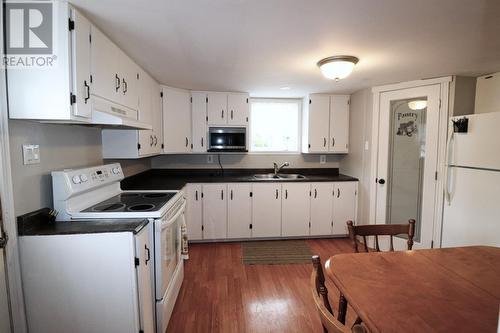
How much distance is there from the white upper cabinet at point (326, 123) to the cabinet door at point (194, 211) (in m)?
1.79

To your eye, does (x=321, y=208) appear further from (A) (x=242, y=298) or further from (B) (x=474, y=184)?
(A) (x=242, y=298)

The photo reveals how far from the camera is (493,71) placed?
101 inches

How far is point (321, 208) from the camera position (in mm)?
3576

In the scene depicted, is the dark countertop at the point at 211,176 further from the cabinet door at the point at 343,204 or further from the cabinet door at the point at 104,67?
the cabinet door at the point at 104,67

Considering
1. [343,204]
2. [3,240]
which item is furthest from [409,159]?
[3,240]

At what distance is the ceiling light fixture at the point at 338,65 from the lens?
2.14 meters

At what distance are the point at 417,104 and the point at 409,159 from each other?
666 millimetres

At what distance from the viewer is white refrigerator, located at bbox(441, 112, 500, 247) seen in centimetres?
213

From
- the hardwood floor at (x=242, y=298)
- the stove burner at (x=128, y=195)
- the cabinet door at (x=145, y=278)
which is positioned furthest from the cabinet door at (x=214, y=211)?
the cabinet door at (x=145, y=278)

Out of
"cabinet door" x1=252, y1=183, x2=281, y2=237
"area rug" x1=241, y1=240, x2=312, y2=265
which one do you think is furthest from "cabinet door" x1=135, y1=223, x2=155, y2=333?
"cabinet door" x1=252, y1=183, x2=281, y2=237

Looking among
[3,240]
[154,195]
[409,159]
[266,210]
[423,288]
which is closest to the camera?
[423,288]

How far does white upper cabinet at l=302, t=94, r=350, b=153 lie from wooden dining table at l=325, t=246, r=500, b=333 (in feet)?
8.15

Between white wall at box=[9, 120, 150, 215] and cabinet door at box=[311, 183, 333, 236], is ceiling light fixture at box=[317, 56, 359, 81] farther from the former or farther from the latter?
white wall at box=[9, 120, 150, 215]

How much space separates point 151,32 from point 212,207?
7.43 feet
